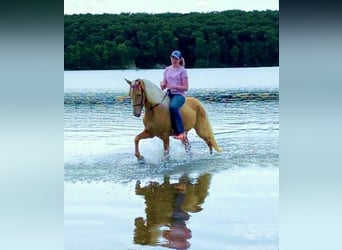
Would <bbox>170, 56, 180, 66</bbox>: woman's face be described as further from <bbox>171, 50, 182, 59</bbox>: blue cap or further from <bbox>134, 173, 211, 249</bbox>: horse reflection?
<bbox>134, 173, 211, 249</bbox>: horse reflection

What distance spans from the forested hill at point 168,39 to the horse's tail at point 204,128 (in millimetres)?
284

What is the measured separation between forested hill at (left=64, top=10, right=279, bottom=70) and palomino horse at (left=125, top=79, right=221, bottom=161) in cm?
15

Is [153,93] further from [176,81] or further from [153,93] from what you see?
[176,81]

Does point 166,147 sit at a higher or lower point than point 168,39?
lower

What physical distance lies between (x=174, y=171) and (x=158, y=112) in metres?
0.37

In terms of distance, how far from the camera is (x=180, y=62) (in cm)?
394

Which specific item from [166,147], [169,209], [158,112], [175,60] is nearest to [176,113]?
[158,112]

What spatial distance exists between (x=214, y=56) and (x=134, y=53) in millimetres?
488

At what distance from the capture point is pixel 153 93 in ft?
13.0

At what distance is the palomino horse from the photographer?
→ 3951 millimetres

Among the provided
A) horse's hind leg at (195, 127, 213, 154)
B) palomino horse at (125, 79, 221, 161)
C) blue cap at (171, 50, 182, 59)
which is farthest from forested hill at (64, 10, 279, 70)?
horse's hind leg at (195, 127, 213, 154)

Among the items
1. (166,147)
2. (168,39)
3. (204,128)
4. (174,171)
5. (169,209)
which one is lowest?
(169,209)

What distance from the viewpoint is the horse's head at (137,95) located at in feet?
12.9
